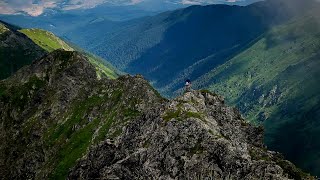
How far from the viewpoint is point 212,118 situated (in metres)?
113

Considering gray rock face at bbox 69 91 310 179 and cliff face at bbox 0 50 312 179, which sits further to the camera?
cliff face at bbox 0 50 312 179

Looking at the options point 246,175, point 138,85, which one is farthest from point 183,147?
point 138,85

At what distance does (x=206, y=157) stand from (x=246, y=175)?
9.07m

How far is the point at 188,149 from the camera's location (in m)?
95.9

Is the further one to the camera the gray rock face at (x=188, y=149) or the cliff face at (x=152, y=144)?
the cliff face at (x=152, y=144)

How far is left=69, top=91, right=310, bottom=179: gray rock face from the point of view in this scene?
88.3 meters

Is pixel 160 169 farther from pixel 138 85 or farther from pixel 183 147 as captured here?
pixel 138 85

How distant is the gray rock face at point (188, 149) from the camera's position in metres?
88.3

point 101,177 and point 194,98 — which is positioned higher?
point 194,98

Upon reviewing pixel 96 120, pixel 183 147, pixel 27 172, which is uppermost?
pixel 183 147

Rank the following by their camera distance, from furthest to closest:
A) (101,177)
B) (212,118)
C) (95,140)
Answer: (95,140) → (212,118) → (101,177)

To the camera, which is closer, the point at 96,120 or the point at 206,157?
the point at 206,157

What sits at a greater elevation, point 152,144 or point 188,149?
point 188,149

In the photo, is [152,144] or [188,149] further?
[152,144]
